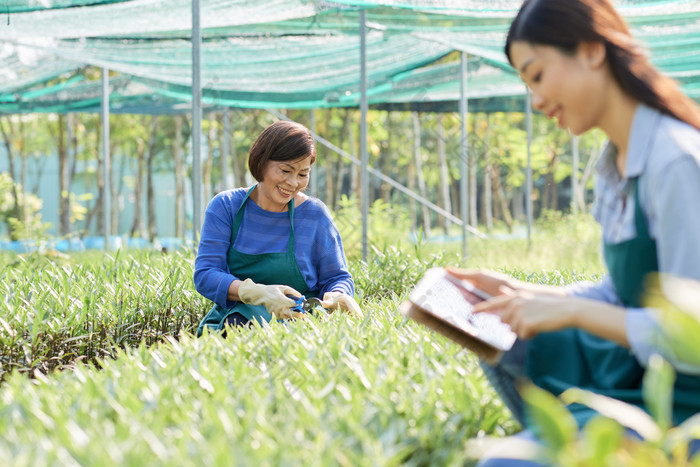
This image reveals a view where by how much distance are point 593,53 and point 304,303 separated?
7.18 ft

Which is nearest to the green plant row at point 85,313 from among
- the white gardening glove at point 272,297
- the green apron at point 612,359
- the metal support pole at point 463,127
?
the white gardening glove at point 272,297

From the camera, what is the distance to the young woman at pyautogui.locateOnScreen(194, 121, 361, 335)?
3.37 metres

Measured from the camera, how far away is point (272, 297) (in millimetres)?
3172

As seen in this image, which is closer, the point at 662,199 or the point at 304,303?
the point at 662,199

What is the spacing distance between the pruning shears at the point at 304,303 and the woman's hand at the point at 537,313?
1810 millimetres

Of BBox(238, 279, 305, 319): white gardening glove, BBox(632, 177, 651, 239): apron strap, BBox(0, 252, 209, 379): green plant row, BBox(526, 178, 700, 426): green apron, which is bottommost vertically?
BBox(0, 252, 209, 379): green plant row

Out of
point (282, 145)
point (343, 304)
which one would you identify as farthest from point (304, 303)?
point (282, 145)

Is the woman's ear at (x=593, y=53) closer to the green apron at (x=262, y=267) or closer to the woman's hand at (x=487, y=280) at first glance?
the woman's hand at (x=487, y=280)

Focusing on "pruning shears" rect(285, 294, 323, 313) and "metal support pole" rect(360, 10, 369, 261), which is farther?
"metal support pole" rect(360, 10, 369, 261)

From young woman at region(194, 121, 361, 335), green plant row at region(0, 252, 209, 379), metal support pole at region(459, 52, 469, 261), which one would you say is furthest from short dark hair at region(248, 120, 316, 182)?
metal support pole at region(459, 52, 469, 261)

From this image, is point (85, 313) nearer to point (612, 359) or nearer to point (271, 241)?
point (271, 241)

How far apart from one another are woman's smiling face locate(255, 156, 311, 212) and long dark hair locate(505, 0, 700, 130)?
1.95m

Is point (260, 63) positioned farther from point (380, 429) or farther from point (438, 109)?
point (380, 429)

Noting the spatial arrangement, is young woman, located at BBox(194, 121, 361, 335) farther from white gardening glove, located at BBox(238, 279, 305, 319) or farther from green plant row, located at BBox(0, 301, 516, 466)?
green plant row, located at BBox(0, 301, 516, 466)
